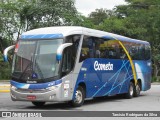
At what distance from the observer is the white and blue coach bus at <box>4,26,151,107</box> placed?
1655cm

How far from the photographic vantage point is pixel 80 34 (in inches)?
711

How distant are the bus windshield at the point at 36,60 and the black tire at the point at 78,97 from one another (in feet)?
5.31

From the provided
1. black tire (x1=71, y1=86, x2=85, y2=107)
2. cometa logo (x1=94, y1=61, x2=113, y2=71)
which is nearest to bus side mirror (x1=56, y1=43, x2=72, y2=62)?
black tire (x1=71, y1=86, x2=85, y2=107)

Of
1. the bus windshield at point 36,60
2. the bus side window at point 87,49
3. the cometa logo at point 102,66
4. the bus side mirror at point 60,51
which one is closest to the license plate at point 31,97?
the bus windshield at point 36,60

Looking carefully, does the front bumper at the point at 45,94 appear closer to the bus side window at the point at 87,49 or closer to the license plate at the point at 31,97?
the license plate at the point at 31,97

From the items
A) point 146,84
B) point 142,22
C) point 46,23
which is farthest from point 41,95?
point 142,22

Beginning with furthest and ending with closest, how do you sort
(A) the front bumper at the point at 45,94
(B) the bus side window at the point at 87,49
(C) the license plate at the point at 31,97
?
1. (B) the bus side window at the point at 87,49
2. (C) the license plate at the point at 31,97
3. (A) the front bumper at the point at 45,94

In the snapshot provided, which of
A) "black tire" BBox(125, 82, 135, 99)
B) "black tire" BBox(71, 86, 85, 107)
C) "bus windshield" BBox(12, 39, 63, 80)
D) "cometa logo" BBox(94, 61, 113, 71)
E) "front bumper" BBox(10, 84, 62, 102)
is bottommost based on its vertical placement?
"black tire" BBox(125, 82, 135, 99)

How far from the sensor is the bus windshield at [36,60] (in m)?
16.6

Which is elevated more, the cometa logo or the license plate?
the cometa logo

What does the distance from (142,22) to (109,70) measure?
35405 millimetres

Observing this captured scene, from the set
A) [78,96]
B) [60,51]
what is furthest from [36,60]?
[78,96]

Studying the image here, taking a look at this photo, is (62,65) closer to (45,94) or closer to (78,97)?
(45,94)

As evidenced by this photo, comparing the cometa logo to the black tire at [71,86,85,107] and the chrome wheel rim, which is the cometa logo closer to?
the black tire at [71,86,85,107]
